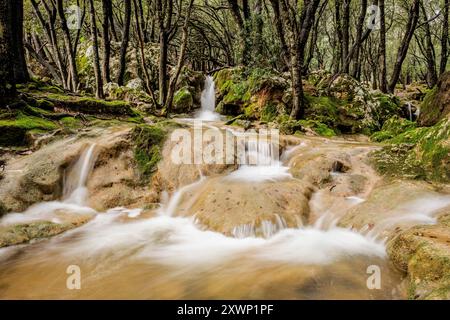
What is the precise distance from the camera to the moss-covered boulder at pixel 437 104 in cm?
909

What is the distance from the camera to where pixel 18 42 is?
10047mm

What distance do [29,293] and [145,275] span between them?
120cm

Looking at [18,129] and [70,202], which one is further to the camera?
[18,129]

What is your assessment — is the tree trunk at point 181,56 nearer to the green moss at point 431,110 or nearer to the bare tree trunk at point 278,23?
the bare tree trunk at point 278,23

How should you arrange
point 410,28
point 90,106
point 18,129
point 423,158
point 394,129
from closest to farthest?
1. point 423,158
2. point 18,129
3. point 90,106
4. point 394,129
5. point 410,28

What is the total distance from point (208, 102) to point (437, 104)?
32.4ft

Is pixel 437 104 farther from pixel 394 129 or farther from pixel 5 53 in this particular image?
pixel 5 53

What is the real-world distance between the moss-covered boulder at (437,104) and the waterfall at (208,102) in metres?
7.91

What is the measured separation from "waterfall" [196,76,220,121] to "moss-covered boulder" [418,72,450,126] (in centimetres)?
791

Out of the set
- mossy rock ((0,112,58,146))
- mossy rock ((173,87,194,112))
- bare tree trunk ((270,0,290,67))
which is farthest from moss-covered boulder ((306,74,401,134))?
mossy rock ((0,112,58,146))

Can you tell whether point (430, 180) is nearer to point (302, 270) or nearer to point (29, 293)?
point (302, 270)

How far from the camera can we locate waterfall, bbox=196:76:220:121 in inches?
574

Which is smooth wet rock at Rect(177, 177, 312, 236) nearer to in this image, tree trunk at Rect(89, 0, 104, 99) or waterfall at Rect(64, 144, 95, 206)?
waterfall at Rect(64, 144, 95, 206)

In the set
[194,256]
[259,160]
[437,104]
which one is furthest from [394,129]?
[194,256]
